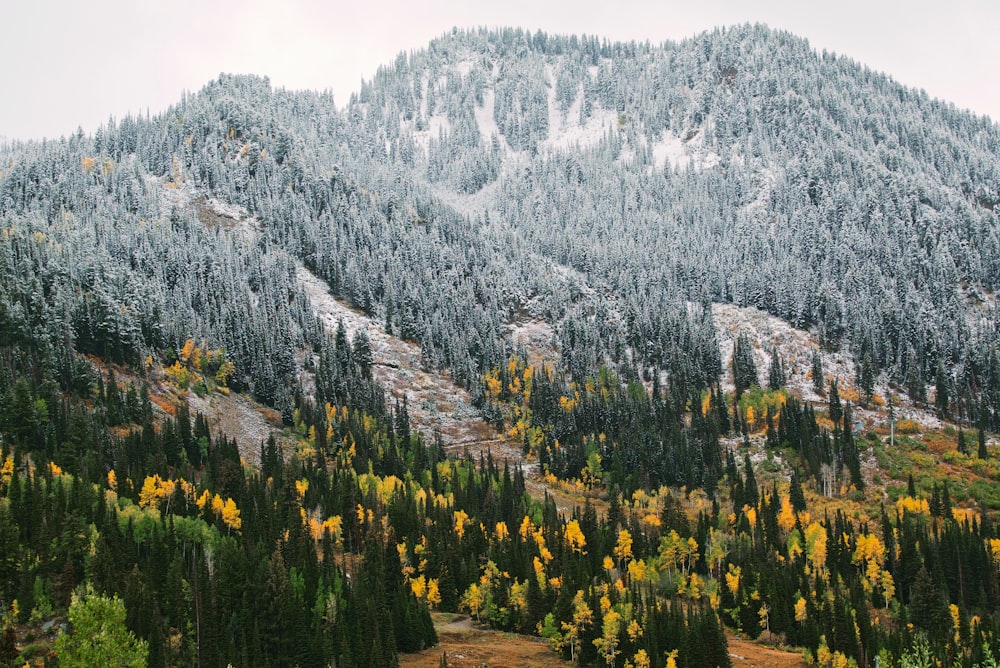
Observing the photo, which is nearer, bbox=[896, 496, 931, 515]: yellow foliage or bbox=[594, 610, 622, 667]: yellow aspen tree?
bbox=[594, 610, 622, 667]: yellow aspen tree

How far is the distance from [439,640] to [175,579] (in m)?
37.6

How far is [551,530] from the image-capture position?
554 feet

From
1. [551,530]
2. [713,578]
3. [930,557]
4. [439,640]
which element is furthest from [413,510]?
[930,557]

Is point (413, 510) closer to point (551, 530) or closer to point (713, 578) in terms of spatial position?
point (551, 530)

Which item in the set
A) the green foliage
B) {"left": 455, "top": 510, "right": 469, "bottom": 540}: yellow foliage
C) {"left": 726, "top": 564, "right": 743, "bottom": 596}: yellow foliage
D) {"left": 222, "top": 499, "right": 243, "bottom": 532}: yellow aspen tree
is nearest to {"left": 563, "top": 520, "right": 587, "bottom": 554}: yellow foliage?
{"left": 455, "top": 510, "right": 469, "bottom": 540}: yellow foliage

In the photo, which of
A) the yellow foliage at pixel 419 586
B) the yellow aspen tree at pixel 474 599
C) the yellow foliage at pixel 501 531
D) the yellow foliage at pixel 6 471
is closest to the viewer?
the yellow aspen tree at pixel 474 599

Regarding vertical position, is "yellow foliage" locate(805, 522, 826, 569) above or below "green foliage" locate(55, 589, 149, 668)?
below

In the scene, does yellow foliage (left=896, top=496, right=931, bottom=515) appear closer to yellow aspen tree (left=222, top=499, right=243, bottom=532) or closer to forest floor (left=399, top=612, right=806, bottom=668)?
forest floor (left=399, top=612, right=806, bottom=668)

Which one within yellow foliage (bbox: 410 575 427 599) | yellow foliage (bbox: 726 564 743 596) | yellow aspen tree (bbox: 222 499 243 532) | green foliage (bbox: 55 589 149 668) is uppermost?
green foliage (bbox: 55 589 149 668)

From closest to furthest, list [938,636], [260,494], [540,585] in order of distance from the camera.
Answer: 1. [938,636]
2. [540,585]
3. [260,494]

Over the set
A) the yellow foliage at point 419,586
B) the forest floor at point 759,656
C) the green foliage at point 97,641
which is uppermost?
the green foliage at point 97,641

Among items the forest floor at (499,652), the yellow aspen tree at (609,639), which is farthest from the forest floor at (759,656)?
the yellow aspen tree at (609,639)

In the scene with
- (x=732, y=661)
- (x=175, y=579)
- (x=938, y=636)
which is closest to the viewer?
(x=175, y=579)

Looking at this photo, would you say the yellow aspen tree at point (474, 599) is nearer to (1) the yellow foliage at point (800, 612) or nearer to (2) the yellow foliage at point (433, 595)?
(2) the yellow foliage at point (433, 595)
